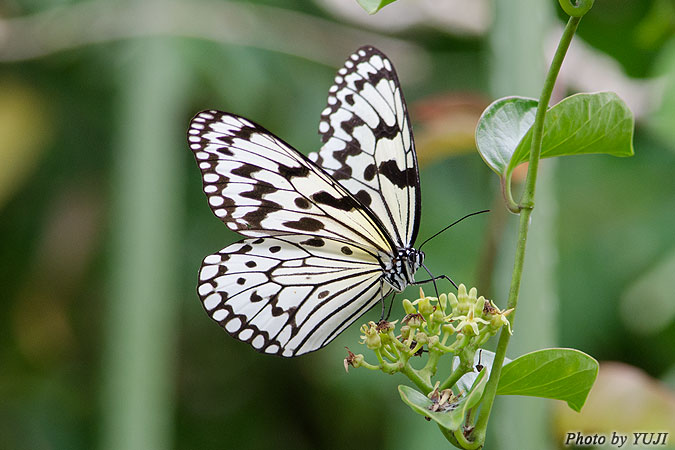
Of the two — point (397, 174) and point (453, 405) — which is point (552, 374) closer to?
point (453, 405)

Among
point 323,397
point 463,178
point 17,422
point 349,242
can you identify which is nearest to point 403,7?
point 463,178

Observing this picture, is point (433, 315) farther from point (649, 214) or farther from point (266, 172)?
point (649, 214)

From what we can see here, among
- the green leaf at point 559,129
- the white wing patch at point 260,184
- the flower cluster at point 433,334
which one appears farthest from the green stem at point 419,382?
the white wing patch at point 260,184

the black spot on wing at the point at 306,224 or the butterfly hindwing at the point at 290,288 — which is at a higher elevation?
the black spot on wing at the point at 306,224

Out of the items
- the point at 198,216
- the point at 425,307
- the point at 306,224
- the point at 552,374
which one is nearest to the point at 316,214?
the point at 306,224

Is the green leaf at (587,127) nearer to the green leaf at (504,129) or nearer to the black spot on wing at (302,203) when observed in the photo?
the green leaf at (504,129)

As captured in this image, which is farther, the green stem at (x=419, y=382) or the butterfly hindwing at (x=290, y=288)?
the butterfly hindwing at (x=290, y=288)

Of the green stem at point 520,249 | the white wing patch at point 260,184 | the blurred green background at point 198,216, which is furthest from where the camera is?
the blurred green background at point 198,216
